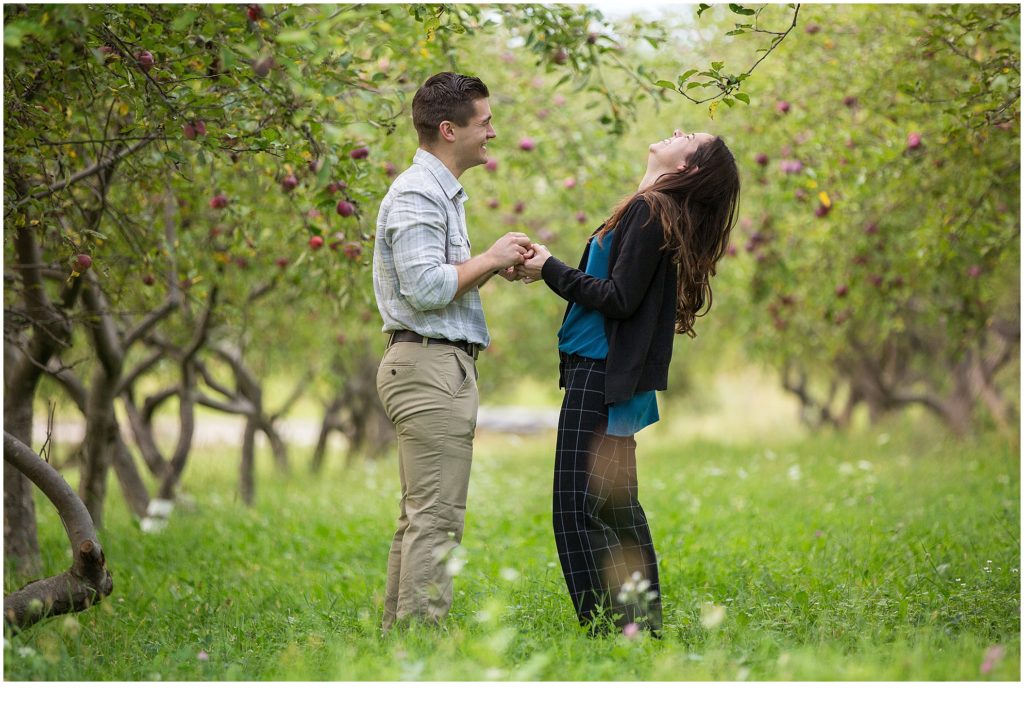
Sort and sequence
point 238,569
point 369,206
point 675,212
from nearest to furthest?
point 675,212
point 369,206
point 238,569

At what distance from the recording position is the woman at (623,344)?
3254 millimetres

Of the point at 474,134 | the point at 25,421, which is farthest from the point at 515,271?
the point at 25,421

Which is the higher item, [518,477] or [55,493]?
[55,493]

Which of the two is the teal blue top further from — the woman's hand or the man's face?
the man's face

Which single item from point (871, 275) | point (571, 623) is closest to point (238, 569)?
point (571, 623)

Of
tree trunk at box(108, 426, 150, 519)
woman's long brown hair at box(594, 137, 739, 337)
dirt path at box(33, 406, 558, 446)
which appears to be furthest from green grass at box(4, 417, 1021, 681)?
dirt path at box(33, 406, 558, 446)

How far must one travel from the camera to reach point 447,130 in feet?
10.7

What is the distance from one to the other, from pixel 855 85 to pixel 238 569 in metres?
4.63

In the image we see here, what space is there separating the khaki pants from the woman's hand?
35 cm

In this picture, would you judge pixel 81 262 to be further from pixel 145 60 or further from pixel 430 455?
pixel 430 455

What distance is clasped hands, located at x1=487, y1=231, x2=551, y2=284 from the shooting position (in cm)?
323
